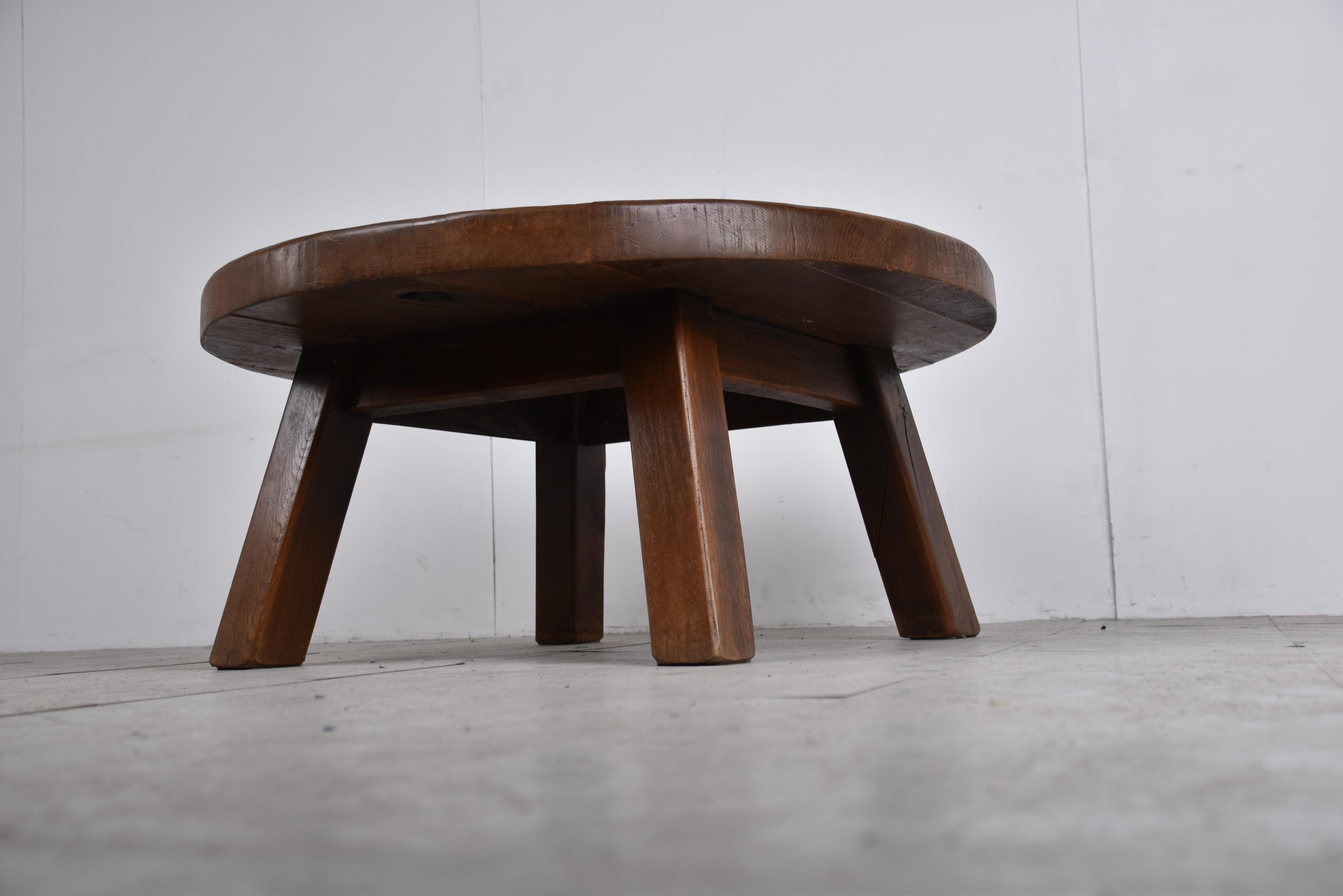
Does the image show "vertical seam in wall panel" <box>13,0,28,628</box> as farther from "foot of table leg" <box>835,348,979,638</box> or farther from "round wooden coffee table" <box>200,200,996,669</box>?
"foot of table leg" <box>835,348,979,638</box>

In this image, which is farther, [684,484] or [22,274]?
[22,274]

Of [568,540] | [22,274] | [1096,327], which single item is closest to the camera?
[568,540]

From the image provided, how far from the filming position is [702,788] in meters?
0.34

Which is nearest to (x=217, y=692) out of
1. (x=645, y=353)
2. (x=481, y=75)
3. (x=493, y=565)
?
(x=645, y=353)

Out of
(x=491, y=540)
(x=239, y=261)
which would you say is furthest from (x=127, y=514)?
(x=239, y=261)

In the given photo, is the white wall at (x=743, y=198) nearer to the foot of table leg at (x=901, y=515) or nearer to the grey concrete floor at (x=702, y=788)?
the foot of table leg at (x=901, y=515)

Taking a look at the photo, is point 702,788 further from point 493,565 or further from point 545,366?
point 493,565

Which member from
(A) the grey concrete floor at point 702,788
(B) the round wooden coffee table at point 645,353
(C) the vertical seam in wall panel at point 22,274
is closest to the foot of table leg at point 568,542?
(B) the round wooden coffee table at point 645,353

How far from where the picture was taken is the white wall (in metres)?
1.64

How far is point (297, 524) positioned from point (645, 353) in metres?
0.41

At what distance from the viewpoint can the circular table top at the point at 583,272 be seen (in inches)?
34.0

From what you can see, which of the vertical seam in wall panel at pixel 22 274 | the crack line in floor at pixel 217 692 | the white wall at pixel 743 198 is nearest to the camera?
Result: the crack line in floor at pixel 217 692

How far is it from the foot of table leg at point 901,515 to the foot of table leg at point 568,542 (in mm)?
383

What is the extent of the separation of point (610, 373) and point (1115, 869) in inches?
30.5
